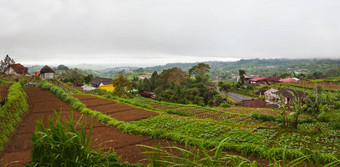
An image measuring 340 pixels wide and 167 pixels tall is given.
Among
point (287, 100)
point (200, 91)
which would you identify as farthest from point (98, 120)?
point (287, 100)

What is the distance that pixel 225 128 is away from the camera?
8.02 m

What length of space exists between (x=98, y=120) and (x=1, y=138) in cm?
368

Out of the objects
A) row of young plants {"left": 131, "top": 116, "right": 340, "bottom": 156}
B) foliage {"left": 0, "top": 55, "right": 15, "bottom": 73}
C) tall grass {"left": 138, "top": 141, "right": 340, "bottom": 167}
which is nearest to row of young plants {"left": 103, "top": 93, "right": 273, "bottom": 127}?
row of young plants {"left": 131, "top": 116, "right": 340, "bottom": 156}

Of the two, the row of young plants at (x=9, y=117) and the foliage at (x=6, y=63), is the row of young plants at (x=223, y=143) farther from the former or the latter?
the foliage at (x=6, y=63)

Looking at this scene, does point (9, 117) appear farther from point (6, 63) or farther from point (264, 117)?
point (6, 63)

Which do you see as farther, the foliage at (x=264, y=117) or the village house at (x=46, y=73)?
the village house at (x=46, y=73)

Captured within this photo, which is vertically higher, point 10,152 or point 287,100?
point 10,152

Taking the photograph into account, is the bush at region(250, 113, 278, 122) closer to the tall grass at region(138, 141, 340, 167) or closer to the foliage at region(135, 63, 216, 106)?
the tall grass at region(138, 141, 340, 167)

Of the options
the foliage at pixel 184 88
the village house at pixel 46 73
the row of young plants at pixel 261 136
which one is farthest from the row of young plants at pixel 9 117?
the village house at pixel 46 73

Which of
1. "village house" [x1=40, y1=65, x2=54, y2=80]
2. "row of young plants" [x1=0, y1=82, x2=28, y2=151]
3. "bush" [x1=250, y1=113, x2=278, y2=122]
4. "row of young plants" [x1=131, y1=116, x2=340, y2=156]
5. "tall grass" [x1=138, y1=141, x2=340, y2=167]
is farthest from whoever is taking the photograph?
"village house" [x1=40, y1=65, x2=54, y2=80]

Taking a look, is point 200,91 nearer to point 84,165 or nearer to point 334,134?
point 334,134

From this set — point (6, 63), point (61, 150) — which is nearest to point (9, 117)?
point (61, 150)

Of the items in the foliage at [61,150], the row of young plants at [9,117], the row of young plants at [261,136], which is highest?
the foliage at [61,150]

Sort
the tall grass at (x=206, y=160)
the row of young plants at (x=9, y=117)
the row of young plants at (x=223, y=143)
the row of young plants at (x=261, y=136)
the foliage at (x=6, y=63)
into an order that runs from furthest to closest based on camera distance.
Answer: the foliage at (x=6, y=63)
the row of young plants at (x=9, y=117)
the row of young plants at (x=261, y=136)
the row of young plants at (x=223, y=143)
the tall grass at (x=206, y=160)
